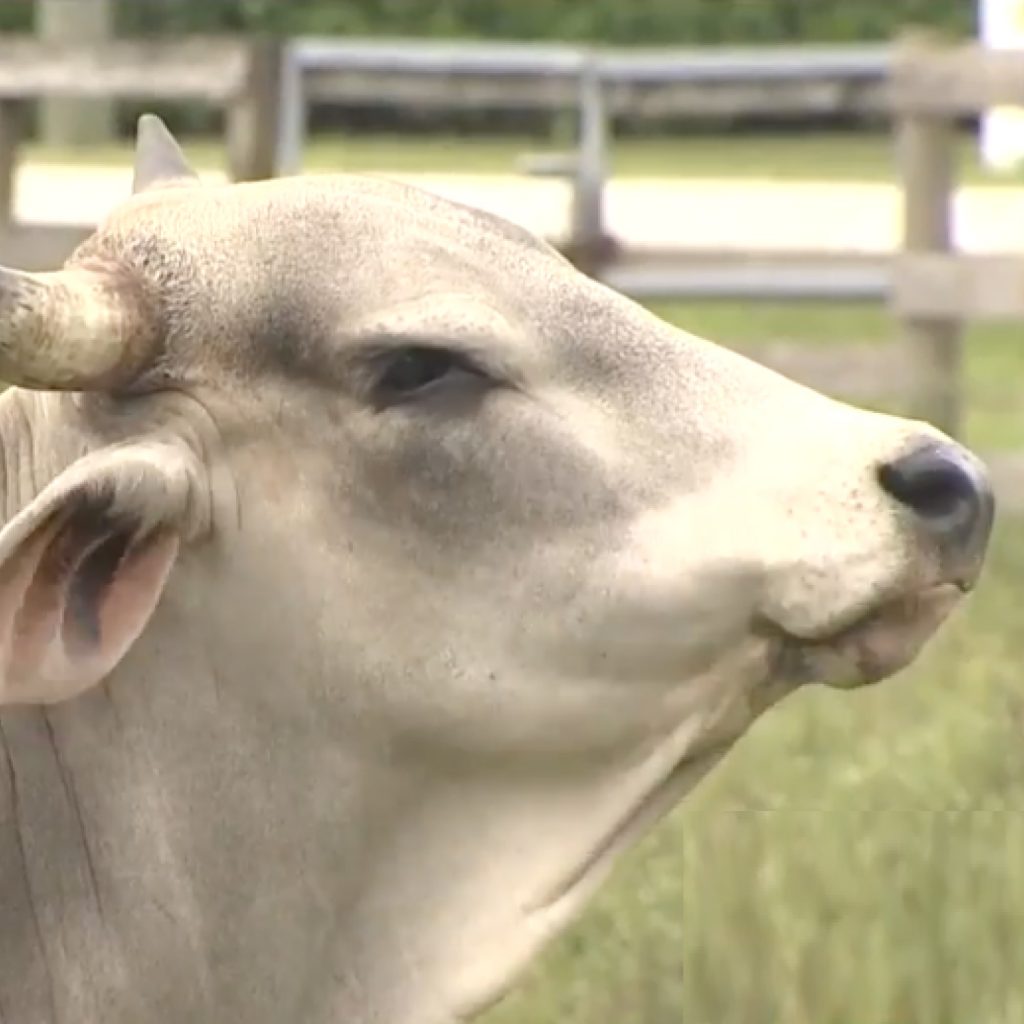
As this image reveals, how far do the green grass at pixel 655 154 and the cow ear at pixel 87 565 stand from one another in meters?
19.9

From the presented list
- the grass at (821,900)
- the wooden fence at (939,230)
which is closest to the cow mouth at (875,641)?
the grass at (821,900)

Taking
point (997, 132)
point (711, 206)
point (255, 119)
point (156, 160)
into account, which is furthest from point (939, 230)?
point (997, 132)

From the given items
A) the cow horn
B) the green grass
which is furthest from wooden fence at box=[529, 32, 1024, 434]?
the green grass

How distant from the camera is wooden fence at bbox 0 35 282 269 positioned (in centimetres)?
1048

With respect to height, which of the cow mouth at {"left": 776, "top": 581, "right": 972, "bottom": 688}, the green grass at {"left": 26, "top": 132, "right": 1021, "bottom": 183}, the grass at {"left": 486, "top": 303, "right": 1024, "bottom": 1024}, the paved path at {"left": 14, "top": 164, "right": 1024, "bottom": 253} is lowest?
the green grass at {"left": 26, "top": 132, "right": 1021, "bottom": 183}

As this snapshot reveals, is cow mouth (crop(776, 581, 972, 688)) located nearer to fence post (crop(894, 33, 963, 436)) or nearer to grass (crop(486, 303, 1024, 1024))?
grass (crop(486, 303, 1024, 1024))

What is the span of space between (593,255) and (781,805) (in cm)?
603

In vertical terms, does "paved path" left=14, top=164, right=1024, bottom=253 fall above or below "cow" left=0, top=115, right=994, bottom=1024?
below

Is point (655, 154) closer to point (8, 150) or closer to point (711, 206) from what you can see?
point (711, 206)

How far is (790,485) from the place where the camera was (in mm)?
2979

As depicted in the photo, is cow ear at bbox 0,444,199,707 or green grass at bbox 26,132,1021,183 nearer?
cow ear at bbox 0,444,199,707

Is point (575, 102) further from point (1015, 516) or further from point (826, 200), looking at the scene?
point (826, 200)

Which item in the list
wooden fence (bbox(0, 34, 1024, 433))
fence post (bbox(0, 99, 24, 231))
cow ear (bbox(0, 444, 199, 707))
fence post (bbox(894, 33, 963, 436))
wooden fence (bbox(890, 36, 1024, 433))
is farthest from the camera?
fence post (bbox(0, 99, 24, 231))

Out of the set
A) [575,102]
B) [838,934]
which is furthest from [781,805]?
[575,102]
